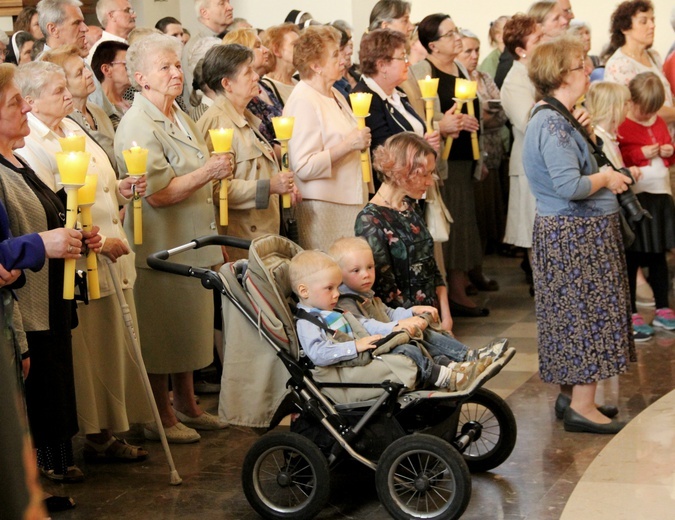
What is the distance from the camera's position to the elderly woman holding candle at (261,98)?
18.9 ft

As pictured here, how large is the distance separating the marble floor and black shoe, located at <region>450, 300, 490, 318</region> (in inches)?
67.5

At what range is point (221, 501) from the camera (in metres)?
4.11

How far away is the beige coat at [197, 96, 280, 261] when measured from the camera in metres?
5.08

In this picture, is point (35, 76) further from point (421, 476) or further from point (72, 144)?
point (421, 476)

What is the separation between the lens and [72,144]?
3.91 m

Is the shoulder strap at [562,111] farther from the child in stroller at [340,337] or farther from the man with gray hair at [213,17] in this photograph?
the man with gray hair at [213,17]

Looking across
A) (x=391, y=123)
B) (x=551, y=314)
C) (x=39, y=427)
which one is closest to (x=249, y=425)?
(x=39, y=427)

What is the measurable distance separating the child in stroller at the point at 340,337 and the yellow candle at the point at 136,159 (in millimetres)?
722

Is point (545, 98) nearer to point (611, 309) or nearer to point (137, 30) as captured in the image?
point (611, 309)

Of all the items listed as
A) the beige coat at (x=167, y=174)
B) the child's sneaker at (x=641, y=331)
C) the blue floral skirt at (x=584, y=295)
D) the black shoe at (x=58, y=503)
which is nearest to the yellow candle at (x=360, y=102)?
the beige coat at (x=167, y=174)

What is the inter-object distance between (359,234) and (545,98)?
963 millimetres

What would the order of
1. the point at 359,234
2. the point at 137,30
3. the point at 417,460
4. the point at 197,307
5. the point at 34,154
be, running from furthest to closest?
the point at 137,30 → the point at 197,307 → the point at 359,234 → the point at 34,154 → the point at 417,460

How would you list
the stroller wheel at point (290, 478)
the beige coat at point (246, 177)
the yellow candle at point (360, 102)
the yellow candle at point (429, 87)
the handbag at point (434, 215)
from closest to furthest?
the stroller wheel at point (290, 478), the beige coat at point (246, 177), the yellow candle at point (360, 102), the handbag at point (434, 215), the yellow candle at point (429, 87)

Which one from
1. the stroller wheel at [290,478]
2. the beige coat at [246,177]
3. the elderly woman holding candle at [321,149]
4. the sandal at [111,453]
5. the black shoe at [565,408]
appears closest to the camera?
the stroller wheel at [290,478]
